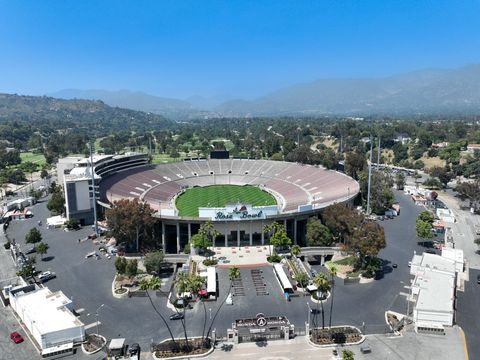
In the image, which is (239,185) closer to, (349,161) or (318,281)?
(349,161)

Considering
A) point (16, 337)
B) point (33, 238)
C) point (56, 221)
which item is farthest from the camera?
point (56, 221)

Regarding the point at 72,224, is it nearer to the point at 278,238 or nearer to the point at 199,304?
the point at 199,304

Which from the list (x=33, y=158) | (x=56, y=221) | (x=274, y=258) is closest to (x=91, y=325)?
(x=274, y=258)

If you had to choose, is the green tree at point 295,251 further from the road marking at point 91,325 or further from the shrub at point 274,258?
the road marking at point 91,325

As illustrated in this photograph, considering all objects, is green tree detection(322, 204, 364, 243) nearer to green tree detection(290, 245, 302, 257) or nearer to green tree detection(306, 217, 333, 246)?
green tree detection(306, 217, 333, 246)

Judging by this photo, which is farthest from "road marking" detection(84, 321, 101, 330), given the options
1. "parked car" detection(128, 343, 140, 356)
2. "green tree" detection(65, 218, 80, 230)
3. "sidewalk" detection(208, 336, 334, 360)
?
"green tree" detection(65, 218, 80, 230)

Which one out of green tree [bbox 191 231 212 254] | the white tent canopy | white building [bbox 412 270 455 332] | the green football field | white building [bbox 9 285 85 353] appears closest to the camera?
white building [bbox 9 285 85 353]

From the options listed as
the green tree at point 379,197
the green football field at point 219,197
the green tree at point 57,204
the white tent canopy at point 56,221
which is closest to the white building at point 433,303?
the green tree at point 379,197
